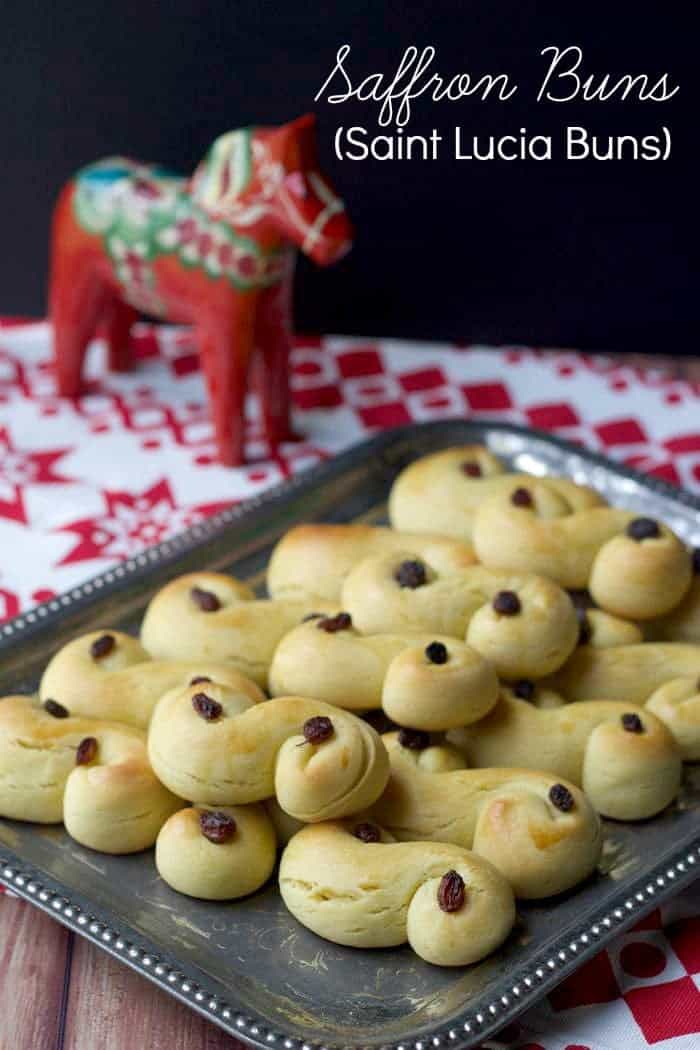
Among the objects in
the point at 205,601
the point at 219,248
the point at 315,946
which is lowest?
the point at 315,946

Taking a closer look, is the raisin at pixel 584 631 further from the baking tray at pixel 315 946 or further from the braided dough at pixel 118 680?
the braided dough at pixel 118 680

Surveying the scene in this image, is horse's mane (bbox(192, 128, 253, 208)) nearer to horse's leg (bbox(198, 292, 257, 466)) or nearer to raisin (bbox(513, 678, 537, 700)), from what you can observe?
horse's leg (bbox(198, 292, 257, 466))

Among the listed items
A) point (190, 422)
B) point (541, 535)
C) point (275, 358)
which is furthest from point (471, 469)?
point (190, 422)

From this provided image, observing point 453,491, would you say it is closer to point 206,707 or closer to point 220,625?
point 220,625

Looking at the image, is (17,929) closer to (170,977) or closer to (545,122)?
(170,977)

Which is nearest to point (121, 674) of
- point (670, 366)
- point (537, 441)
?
point (537, 441)
